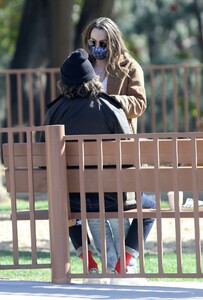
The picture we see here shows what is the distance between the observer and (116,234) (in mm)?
7684

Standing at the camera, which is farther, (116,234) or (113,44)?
(113,44)

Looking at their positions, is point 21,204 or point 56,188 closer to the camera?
point 56,188

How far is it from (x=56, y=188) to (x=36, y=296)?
721 mm

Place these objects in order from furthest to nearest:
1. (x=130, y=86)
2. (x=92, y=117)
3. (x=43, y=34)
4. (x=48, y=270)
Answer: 1. (x=43, y=34)
2. (x=48, y=270)
3. (x=130, y=86)
4. (x=92, y=117)

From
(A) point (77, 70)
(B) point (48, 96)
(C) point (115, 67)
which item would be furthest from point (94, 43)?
(B) point (48, 96)

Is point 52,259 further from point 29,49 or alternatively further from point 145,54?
point 145,54

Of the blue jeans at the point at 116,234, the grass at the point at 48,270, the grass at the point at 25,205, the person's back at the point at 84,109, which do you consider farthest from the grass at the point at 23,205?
the person's back at the point at 84,109

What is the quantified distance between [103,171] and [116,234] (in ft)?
2.32

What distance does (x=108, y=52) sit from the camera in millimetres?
7996

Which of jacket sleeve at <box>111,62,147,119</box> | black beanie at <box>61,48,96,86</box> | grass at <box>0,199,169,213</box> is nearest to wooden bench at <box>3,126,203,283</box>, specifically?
black beanie at <box>61,48,96,86</box>

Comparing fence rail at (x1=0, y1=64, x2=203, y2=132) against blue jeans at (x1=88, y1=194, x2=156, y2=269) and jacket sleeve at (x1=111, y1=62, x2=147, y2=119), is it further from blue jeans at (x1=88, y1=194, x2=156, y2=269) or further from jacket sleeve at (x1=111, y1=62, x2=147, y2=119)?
blue jeans at (x1=88, y1=194, x2=156, y2=269)

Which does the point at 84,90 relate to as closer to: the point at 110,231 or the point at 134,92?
the point at 134,92

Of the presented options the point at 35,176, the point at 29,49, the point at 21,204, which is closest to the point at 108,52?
the point at 35,176

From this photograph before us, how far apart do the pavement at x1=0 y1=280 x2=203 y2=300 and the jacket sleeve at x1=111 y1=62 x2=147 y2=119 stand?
1.24 metres
